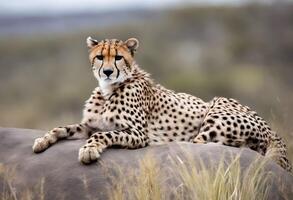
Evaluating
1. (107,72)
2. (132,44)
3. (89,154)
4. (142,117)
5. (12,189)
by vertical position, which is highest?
(132,44)

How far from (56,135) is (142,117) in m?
0.76

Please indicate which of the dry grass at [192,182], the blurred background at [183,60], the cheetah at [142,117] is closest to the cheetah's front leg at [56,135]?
the cheetah at [142,117]

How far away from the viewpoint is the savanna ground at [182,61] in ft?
69.3

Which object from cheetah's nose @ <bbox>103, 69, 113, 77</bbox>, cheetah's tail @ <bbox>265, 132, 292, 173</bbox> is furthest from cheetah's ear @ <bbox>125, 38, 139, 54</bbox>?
cheetah's tail @ <bbox>265, 132, 292, 173</bbox>

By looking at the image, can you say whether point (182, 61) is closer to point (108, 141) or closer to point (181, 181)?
point (108, 141)

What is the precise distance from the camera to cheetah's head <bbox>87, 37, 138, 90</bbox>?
6.87 metres

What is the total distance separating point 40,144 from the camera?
6.51 m

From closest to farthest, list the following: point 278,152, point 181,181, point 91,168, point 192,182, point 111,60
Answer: point 192,182 → point 181,181 → point 91,168 → point 111,60 → point 278,152

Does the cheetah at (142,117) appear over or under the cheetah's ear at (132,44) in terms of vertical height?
under

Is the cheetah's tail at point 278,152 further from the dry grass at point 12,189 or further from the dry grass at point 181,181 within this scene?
the dry grass at point 12,189

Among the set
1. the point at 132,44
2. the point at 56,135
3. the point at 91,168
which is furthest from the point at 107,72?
the point at 91,168

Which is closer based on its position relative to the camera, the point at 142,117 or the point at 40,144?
the point at 40,144

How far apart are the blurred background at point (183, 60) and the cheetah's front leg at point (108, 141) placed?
8284 mm

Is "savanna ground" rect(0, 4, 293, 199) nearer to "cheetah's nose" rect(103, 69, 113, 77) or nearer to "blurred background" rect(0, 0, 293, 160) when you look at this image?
"blurred background" rect(0, 0, 293, 160)
